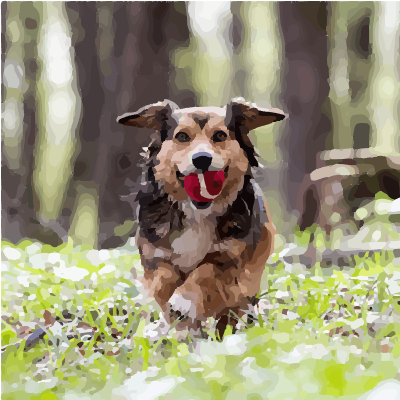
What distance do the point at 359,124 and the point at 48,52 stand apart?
398cm

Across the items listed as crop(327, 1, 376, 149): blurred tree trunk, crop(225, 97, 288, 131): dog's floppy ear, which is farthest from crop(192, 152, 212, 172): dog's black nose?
crop(327, 1, 376, 149): blurred tree trunk

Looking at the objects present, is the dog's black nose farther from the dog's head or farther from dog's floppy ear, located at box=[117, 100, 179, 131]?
dog's floppy ear, located at box=[117, 100, 179, 131]

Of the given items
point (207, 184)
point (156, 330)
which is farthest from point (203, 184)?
point (156, 330)

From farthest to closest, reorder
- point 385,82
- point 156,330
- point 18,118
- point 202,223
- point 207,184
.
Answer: point 18,118 → point 385,82 → point 202,223 → point 207,184 → point 156,330

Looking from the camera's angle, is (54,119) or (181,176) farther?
(54,119)

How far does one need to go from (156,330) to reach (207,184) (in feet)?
2.79

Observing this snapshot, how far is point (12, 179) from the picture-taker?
15.5 feet

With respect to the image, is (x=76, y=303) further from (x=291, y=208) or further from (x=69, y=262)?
(x=291, y=208)

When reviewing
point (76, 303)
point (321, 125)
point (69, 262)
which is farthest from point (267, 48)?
point (76, 303)

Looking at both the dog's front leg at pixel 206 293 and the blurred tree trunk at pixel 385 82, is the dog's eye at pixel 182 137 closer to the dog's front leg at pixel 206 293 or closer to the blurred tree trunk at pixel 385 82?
the dog's front leg at pixel 206 293

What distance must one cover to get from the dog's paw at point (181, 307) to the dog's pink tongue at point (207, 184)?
0.61 metres

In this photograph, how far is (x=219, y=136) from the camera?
2.22 meters

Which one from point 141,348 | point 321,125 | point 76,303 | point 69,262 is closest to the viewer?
point 141,348

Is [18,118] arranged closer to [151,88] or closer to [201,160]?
[151,88]
